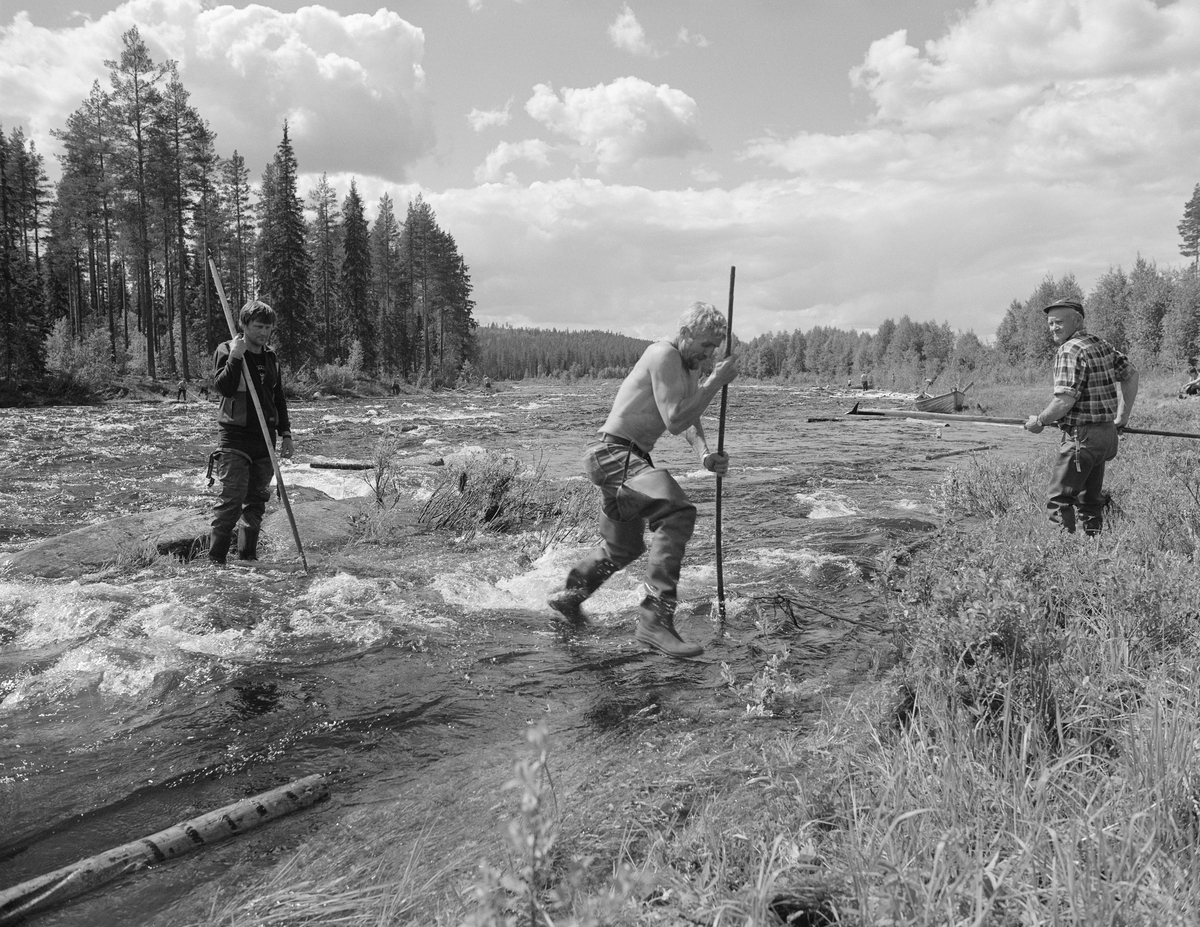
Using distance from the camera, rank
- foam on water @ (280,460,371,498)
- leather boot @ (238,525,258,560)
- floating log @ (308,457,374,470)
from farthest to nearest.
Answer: floating log @ (308,457,374,470) → foam on water @ (280,460,371,498) → leather boot @ (238,525,258,560)

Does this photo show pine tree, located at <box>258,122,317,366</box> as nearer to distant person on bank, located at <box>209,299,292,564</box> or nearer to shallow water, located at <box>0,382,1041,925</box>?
shallow water, located at <box>0,382,1041,925</box>

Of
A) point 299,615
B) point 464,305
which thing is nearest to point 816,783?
point 299,615

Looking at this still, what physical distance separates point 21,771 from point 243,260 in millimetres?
66260

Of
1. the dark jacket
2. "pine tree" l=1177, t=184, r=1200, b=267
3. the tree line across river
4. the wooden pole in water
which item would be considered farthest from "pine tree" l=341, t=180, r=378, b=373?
"pine tree" l=1177, t=184, r=1200, b=267

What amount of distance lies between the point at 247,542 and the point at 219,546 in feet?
0.99

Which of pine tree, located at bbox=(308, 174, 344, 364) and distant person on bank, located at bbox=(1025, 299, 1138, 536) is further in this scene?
pine tree, located at bbox=(308, 174, 344, 364)

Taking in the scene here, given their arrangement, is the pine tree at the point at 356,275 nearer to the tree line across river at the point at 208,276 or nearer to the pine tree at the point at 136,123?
the tree line across river at the point at 208,276

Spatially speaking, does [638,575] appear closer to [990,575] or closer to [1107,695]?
[990,575]

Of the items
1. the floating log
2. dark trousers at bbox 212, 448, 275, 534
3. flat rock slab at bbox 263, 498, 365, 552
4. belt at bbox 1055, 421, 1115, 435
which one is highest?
belt at bbox 1055, 421, 1115, 435

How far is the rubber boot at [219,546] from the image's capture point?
694 centimetres

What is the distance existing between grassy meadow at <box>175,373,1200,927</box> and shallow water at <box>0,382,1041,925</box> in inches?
14.6

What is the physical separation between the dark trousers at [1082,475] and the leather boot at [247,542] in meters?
7.61

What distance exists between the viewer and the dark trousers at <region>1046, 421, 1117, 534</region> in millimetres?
6727

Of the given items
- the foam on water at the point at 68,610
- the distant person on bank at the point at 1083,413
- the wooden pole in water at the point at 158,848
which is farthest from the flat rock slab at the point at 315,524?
the distant person on bank at the point at 1083,413
